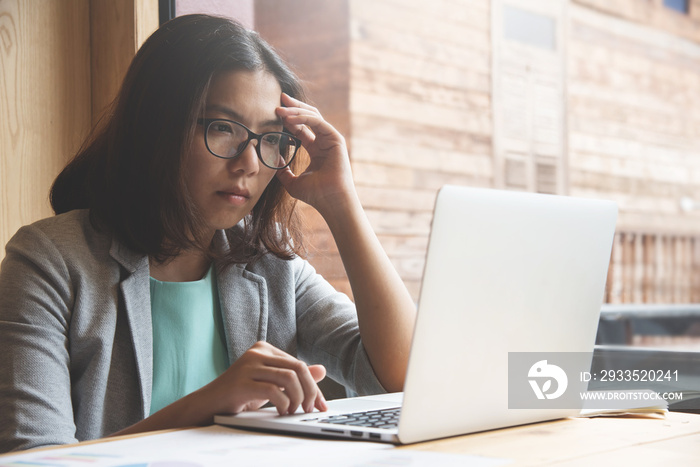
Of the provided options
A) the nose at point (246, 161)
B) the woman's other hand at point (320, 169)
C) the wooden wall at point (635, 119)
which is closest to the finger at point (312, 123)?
the woman's other hand at point (320, 169)

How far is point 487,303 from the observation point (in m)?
0.78

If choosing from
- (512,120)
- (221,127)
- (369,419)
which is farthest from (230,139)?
(512,120)

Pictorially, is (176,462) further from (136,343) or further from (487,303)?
(136,343)

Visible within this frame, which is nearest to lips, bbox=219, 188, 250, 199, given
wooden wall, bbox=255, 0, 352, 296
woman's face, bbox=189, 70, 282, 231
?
woman's face, bbox=189, 70, 282, 231

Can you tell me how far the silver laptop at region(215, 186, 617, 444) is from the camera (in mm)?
737

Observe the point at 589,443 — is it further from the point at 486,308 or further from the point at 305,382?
the point at 305,382

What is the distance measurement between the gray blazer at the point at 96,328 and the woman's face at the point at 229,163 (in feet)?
0.45

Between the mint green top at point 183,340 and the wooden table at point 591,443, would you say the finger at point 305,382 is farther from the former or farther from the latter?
the mint green top at point 183,340

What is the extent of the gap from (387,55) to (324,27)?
502 mm

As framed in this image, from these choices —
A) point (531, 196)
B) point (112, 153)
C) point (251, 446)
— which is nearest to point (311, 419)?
point (251, 446)

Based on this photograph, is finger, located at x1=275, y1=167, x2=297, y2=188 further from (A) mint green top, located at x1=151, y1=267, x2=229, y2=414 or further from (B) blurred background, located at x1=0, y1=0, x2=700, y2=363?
(B) blurred background, located at x1=0, y1=0, x2=700, y2=363

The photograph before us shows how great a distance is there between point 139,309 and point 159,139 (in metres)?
0.27

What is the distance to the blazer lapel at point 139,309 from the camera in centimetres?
118

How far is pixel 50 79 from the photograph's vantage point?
6.11 ft
